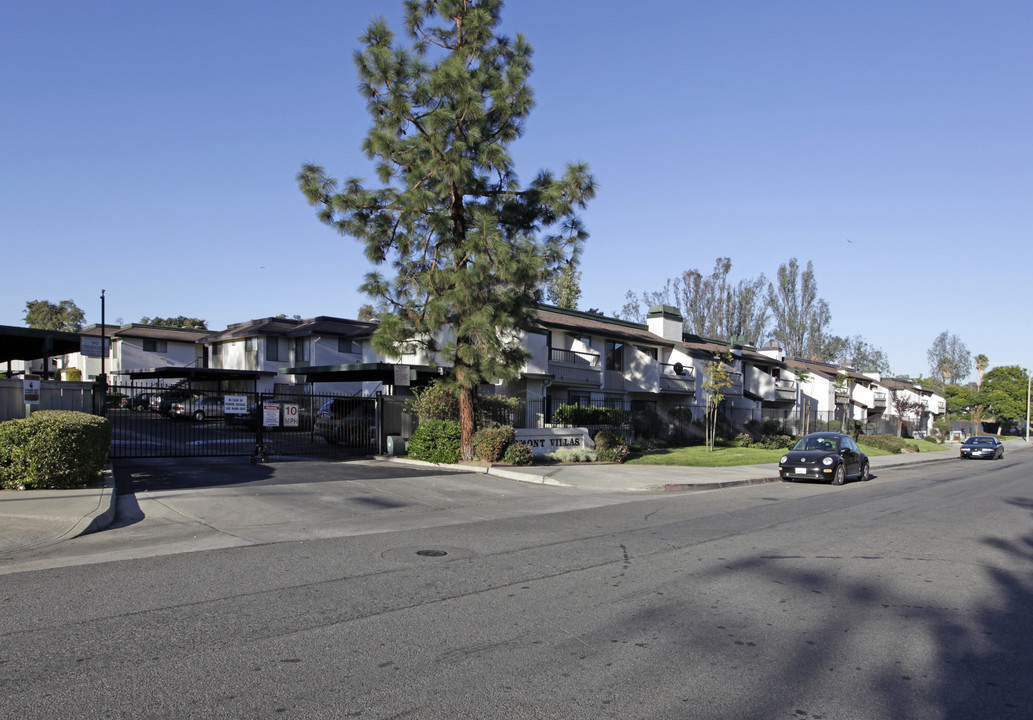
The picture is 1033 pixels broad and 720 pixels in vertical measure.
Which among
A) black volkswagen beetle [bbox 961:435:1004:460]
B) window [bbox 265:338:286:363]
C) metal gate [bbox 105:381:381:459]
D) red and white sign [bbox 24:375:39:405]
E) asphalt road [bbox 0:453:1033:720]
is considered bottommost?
black volkswagen beetle [bbox 961:435:1004:460]

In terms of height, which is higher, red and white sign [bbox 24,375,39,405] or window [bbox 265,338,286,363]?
window [bbox 265,338,286,363]

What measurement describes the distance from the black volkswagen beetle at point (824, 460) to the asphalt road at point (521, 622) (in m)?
9.67

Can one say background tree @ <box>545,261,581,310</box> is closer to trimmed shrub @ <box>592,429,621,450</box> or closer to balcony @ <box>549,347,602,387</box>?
balcony @ <box>549,347,602,387</box>

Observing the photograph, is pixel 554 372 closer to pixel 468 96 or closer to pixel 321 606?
pixel 468 96

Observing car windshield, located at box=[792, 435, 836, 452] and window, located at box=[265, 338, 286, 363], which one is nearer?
car windshield, located at box=[792, 435, 836, 452]

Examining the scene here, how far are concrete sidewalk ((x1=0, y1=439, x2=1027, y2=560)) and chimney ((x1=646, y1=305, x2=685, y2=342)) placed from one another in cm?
1417

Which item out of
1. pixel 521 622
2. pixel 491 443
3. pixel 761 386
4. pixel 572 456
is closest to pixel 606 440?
pixel 572 456

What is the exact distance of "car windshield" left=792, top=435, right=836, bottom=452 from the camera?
23.2 m

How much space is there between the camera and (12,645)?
5504 mm

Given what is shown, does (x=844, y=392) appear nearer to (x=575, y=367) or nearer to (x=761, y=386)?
(x=761, y=386)

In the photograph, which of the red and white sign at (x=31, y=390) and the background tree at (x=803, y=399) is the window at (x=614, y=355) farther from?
the red and white sign at (x=31, y=390)

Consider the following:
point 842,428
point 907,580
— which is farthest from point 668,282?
point 907,580

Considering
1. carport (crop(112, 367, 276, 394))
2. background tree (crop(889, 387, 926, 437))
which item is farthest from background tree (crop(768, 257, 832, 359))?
carport (crop(112, 367, 276, 394))

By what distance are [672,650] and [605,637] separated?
57 centimetres
